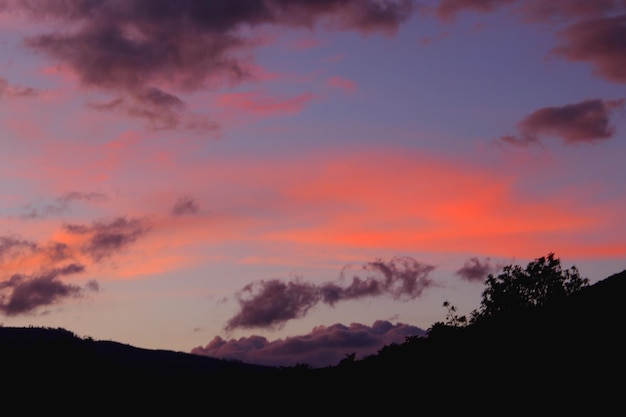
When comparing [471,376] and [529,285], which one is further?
[529,285]

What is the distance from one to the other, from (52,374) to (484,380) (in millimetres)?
38310

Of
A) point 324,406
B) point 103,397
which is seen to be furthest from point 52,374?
point 324,406

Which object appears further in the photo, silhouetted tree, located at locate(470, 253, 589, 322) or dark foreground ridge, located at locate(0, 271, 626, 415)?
silhouetted tree, located at locate(470, 253, 589, 322)

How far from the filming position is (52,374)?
5838cm

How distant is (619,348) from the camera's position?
3138 centimetres

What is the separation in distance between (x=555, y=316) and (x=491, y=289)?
48798 mm

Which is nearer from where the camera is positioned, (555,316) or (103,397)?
(555,316)

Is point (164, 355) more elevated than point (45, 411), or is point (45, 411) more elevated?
point (164, 355)

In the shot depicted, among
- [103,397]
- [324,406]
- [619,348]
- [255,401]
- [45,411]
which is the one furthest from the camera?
[103,397]

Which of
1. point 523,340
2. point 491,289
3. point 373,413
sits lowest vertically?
point 373,413

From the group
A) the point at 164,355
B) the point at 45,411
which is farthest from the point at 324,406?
the point at 164,355

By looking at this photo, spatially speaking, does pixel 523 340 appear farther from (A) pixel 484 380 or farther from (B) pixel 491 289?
(B) pixel 491 289

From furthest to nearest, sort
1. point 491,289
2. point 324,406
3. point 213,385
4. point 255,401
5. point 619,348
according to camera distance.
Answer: point 491,289
point 213,385
point 255,401
point 324,406
point 619,348

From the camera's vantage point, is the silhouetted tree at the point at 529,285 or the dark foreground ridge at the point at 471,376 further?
the silhouetted tree at the point at 529,285
